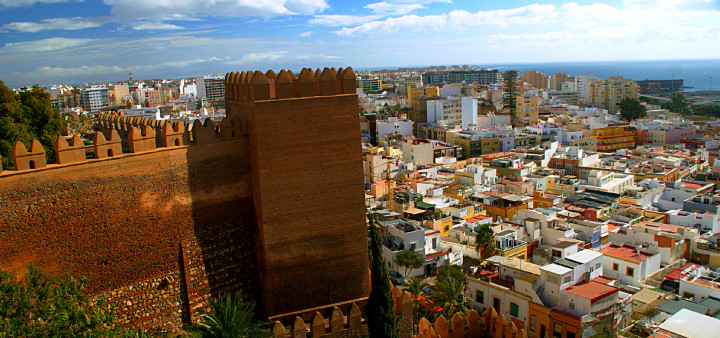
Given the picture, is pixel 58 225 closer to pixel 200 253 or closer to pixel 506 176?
pixel 200 253

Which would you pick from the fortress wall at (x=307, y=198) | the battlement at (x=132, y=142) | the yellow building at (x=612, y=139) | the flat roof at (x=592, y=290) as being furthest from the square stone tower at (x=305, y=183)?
the yellow building at (x=612, y=139)

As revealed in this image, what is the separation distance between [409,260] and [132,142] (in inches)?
482

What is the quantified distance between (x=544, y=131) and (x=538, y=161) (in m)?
10.7

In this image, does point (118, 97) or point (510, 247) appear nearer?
point (510, 247)

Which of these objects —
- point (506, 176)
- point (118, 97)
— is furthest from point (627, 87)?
point (118, 97)

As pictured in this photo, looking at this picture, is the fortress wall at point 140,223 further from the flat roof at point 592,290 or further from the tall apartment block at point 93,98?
the tall apartment block at point 93,98

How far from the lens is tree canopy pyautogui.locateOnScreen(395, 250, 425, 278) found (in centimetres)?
1866

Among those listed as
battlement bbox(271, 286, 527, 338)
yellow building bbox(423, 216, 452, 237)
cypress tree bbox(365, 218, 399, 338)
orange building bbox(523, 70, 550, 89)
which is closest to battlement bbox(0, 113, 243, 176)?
battlement bbox(271, 286, 527, 338)

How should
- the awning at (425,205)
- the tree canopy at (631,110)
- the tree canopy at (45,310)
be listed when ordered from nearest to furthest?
the tree canopy at (45,310)
the awning at (425,205)
the tree canopy at (631,110)

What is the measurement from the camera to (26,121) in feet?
48.7

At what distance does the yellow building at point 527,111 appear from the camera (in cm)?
5825

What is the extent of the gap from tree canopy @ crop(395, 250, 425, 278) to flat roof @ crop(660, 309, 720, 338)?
7.84 meters

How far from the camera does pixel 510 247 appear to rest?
1991 cm

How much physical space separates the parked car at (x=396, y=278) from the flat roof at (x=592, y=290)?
18.1 ft
